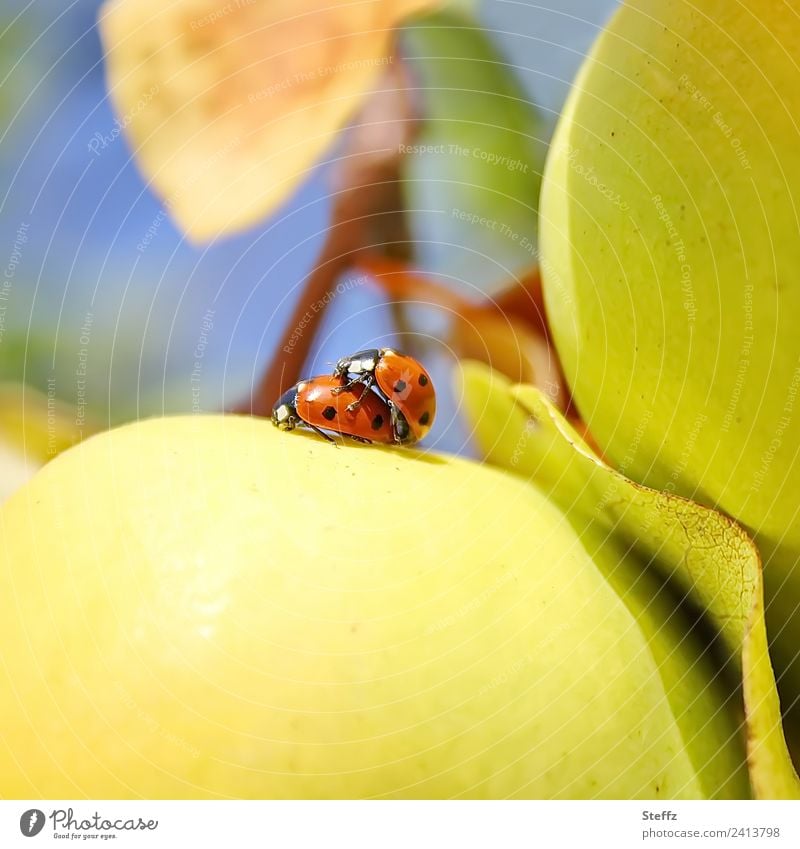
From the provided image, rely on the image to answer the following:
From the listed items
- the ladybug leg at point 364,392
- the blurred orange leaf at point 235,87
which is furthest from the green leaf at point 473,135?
the ladybug leg at point 364,392

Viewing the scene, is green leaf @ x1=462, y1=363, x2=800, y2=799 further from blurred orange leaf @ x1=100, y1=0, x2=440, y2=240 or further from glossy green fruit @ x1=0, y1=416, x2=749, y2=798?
blurred orange leaf @ x1=100, y1=0, x2=440, y2=240

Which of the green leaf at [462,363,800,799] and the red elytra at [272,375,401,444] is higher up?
the red elytra at [272,375,401,444]

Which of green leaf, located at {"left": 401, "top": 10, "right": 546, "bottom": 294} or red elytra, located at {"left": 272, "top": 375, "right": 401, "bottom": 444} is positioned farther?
green leaf, located at {"left": 401, "top": 10, "right": 546, "bottom": 294}

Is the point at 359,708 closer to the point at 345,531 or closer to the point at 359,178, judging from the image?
the point at 345,531

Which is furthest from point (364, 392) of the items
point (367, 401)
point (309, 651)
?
point (309, 651)

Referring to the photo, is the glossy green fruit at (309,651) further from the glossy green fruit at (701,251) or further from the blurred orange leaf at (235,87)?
the blurred orange leaf at (235,87)
